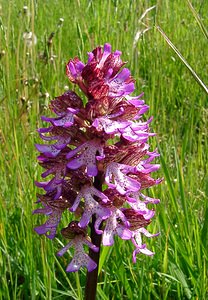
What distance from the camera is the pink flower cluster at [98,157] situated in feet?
3.09

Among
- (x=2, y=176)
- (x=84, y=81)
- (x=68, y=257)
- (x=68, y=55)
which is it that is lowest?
(x=68, y=257)

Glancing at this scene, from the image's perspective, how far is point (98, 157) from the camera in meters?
0.92

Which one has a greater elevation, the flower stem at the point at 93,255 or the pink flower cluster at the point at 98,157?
the pink flower cluster at the point at 98,157

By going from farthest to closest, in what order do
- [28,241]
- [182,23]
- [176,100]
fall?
[182,23] < [176,100] < [28,241]

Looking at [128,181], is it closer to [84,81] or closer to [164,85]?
[84,81]

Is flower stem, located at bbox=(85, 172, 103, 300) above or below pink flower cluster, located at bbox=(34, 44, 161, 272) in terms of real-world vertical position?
below

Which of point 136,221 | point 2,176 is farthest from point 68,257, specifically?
point 136,221

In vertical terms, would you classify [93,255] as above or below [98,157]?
below

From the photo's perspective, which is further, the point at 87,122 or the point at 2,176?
the point at 2,176

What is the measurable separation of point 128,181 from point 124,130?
87mm

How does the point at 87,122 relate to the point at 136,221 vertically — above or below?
above

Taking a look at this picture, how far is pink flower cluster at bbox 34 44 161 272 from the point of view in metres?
0.94

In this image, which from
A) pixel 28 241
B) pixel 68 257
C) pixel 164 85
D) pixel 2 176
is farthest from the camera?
pixel 164 85

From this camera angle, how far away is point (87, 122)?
3.27ft
